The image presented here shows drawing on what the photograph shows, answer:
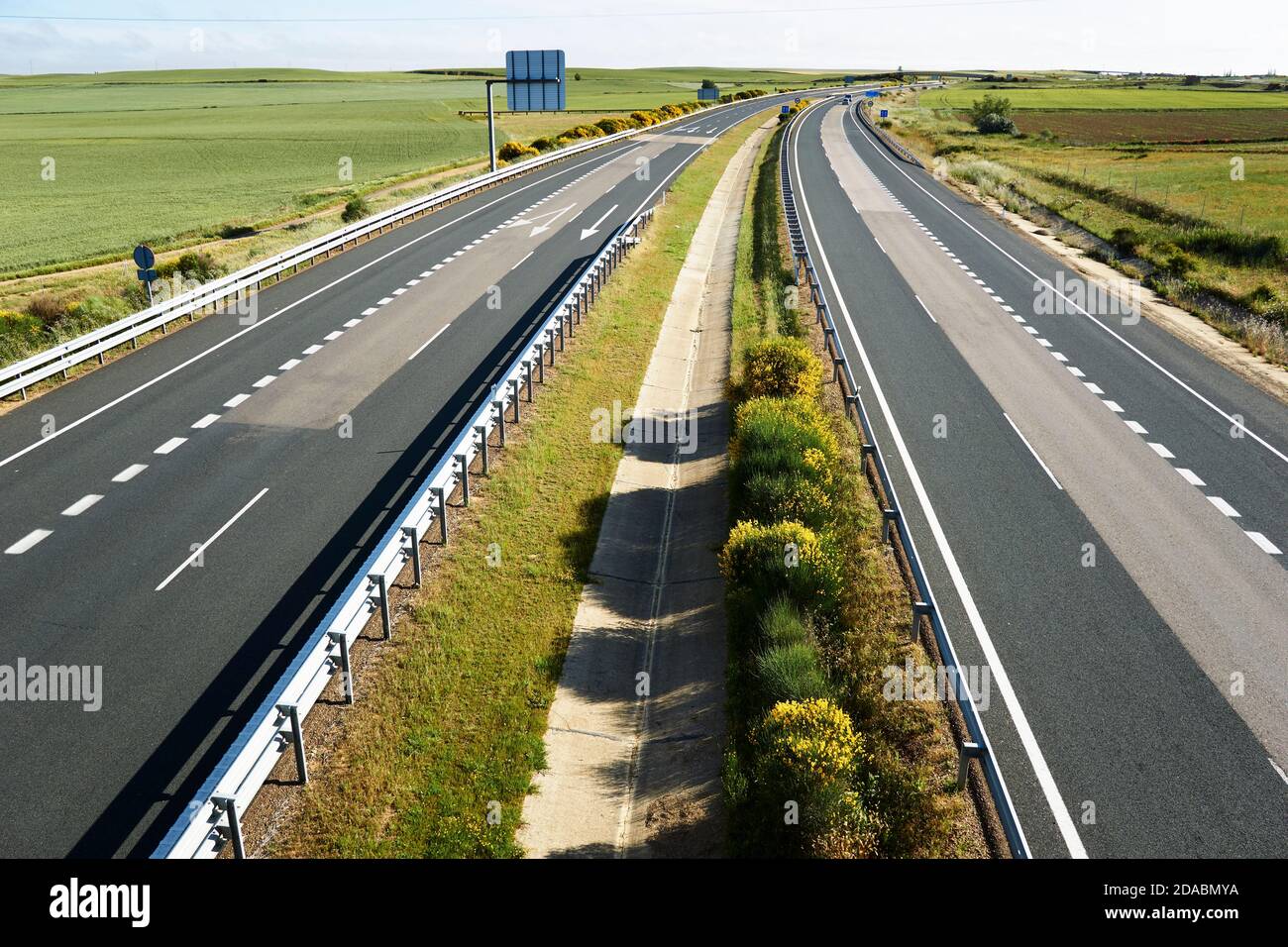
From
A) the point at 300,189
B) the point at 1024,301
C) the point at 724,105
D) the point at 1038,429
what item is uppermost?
the point at 724,105

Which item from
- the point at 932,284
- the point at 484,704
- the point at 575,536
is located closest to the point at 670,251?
the point at 932,284

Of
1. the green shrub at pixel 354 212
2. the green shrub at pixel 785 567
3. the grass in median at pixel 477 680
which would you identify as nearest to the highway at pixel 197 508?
the grass in median at pixel 477 680

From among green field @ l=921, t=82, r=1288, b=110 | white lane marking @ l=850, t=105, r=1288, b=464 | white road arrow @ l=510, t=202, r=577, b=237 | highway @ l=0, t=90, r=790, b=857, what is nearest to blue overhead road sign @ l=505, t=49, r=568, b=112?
white road arrow @ l=510, t=202, r=577, b=237

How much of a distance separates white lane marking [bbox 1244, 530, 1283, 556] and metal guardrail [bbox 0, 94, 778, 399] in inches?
792

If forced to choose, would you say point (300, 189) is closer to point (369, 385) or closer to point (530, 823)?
point (369, 385)

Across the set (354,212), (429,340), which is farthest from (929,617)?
(354,212)

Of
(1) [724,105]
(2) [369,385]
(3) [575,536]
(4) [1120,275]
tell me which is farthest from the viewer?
(1) [724,105]

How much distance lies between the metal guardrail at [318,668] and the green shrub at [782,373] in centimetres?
457

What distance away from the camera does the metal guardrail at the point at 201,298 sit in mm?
18297

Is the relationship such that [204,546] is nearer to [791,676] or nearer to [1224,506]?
[791,676]

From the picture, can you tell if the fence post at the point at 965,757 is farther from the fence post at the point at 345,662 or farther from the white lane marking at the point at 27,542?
the white lane marking at the point at 27,542

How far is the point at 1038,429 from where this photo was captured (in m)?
17.8

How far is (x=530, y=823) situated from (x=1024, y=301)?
24361mm

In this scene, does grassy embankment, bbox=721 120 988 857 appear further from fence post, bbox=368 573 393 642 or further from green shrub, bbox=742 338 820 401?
fence post, bbox=368 573 393 642
